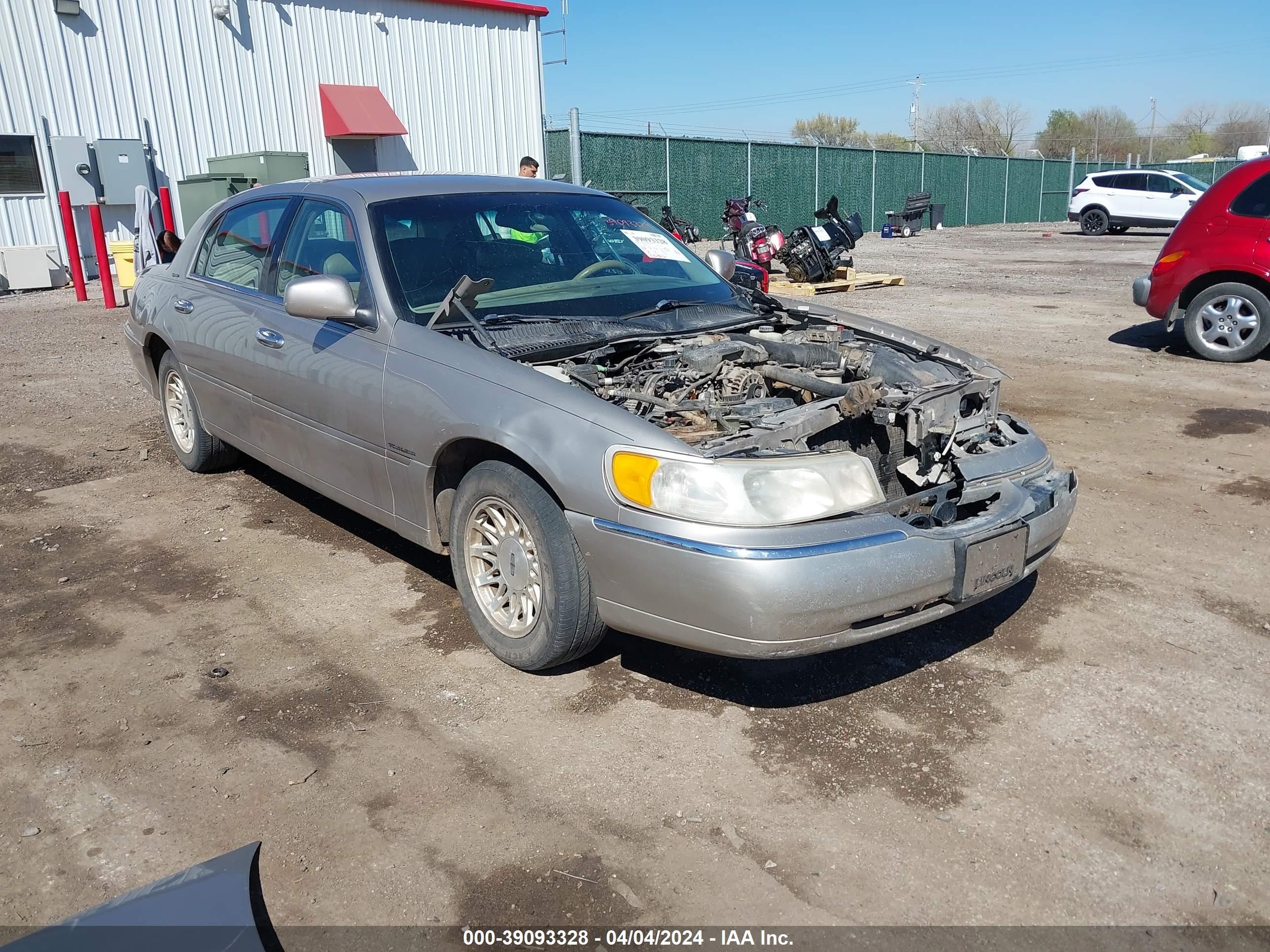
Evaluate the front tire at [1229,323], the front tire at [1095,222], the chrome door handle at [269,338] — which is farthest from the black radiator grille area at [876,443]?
the front tire at [1095,222]

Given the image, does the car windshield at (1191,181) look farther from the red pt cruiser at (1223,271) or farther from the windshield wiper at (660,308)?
the windshield wiper at (660,308)

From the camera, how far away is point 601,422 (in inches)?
120

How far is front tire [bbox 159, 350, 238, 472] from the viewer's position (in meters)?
5.53

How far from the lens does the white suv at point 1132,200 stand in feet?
88.6

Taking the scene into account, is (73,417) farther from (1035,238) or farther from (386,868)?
(1035,238)

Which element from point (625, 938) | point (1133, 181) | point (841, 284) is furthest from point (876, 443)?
point (1133, 181)

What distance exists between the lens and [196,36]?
659 inches

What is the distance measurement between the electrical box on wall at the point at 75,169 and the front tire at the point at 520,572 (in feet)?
49.3

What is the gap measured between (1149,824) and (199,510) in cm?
455

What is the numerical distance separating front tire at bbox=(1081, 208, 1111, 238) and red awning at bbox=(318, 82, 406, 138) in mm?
19937

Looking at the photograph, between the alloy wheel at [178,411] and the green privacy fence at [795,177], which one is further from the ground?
the green privacy fence at [795,177]

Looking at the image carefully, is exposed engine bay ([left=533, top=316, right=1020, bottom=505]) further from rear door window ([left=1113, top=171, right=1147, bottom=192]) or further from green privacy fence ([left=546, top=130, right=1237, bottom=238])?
rear door window ([left=1113, top=171, right=1147, bottom=192])

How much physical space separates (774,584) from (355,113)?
17.8 metres

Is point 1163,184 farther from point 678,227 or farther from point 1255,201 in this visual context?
point 1255,201
